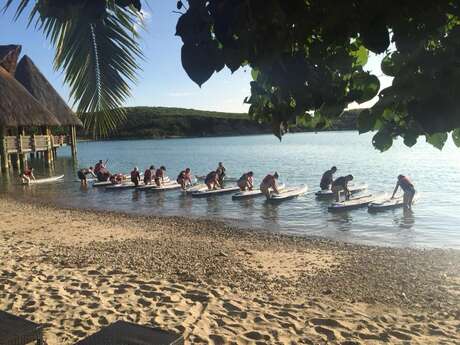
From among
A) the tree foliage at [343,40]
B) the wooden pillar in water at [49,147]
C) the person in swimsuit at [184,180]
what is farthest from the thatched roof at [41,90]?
the tree foliage at [343,40]

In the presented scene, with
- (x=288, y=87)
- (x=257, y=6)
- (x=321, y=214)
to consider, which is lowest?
(x=321, y=214)

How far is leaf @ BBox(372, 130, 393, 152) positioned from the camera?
6.57 ft

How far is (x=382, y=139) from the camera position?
2.01 m

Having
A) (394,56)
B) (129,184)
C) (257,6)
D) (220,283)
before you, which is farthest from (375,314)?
(129,184)

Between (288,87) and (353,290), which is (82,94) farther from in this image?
(353,290)

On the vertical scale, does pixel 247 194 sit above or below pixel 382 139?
below

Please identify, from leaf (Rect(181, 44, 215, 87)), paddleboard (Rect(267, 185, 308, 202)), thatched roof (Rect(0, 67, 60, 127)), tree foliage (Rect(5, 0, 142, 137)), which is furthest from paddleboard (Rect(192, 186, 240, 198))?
leaf (Rect(181, 44, 215, 87))

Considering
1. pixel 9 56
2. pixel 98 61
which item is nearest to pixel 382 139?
pixel 98 61

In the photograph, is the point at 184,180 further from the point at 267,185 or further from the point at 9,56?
the point at 9,56

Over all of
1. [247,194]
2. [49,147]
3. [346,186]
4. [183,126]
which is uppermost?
[183,126]

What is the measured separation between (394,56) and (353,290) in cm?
588

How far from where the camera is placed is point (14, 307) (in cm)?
559

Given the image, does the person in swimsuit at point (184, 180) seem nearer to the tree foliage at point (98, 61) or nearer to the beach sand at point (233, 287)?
the beach sand at point (233, 287)

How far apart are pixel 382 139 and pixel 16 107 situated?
2901 centimetres
